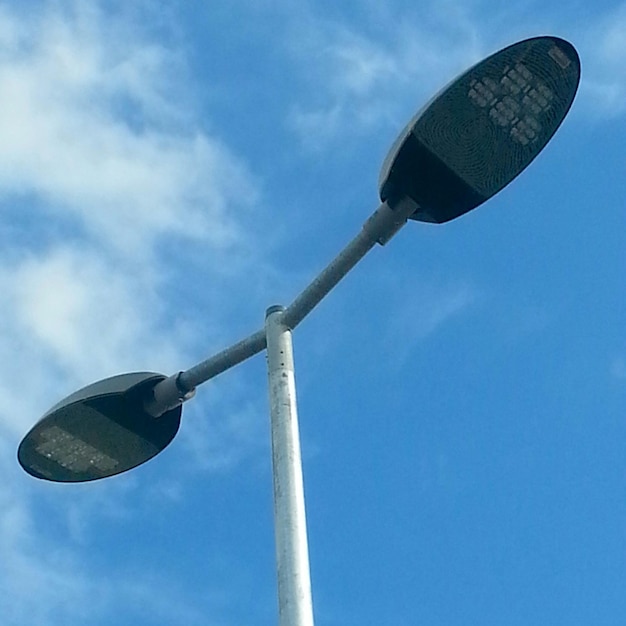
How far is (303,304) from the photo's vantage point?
646 centimetres

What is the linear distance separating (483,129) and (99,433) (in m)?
2.29

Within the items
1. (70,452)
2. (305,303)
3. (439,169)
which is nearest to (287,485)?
(305,303)

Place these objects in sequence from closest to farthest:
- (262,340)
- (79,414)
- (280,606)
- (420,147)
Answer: (280,606)
(420,147)
(262,340)
(79,414)

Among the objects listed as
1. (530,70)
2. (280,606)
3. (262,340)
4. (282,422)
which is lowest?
(280,606)

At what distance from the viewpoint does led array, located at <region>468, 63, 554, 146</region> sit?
6.15 m

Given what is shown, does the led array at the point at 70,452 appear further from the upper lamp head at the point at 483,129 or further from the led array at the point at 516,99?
the led array at the point at 516,99

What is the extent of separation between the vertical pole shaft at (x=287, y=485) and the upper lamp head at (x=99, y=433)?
34.2 inches

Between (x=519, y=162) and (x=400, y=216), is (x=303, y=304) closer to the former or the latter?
(x=400, y=216)

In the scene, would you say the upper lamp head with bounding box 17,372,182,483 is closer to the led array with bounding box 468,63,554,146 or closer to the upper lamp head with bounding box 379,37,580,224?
the upper lamp head with bounding box 379,37,580,224

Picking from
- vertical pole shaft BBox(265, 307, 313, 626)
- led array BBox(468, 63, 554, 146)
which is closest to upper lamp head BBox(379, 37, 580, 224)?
led array BBox(468, 63, 554, 146)

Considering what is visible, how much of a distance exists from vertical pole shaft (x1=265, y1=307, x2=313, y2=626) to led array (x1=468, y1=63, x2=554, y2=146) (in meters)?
1.22

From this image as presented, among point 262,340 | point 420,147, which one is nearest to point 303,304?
point 262,340

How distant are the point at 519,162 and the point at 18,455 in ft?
8.63

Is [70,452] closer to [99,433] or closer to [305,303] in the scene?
[99,433]
